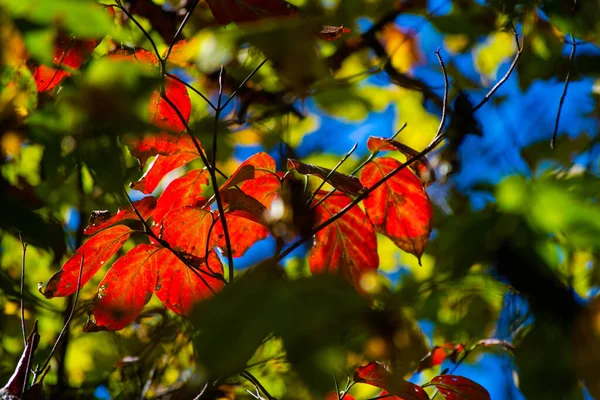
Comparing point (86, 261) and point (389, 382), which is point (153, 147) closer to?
point (86, 261)

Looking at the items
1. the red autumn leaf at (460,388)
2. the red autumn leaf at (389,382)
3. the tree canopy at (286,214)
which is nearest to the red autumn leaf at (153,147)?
the tree canopy at (286,214)

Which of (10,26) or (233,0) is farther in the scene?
(233,0)

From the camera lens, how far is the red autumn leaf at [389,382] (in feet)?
2.04

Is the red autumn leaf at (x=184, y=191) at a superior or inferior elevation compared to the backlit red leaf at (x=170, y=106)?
inferior

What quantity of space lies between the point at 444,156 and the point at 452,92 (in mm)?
493

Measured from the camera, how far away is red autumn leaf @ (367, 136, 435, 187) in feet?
2.36

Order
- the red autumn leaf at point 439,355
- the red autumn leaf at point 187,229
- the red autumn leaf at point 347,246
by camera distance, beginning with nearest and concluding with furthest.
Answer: the red autumn leaf at point 187,229, the red autumn leaf at point 347,246, the red autumn leaf at point 439,355

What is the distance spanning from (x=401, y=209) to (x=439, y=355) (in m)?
0.37

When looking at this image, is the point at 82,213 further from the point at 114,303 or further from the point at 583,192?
the point at 583,192

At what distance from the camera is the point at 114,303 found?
738mm

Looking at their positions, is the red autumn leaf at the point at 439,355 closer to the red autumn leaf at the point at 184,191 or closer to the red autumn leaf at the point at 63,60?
the red autumn leaf at the point at 184,191

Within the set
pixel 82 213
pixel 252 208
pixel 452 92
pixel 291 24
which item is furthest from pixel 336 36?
pixel 82 213

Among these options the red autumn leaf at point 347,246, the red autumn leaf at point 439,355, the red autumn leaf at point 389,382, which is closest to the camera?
the red autumn leaf at point 389,382

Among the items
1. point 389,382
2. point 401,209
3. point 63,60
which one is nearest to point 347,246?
point 401,209
